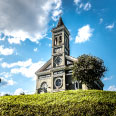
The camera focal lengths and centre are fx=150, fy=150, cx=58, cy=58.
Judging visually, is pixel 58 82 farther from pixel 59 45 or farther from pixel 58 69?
pixel 59 45

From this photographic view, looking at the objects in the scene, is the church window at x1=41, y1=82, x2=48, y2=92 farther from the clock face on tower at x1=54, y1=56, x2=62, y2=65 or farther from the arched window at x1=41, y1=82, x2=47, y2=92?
the clock face on tower at x1=54, y1=56, x2=62, y2=65

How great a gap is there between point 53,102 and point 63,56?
20913mm

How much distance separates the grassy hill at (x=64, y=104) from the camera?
473 inches

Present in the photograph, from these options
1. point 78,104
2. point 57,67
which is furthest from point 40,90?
point 78,104

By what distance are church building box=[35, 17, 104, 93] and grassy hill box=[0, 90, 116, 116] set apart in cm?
1636

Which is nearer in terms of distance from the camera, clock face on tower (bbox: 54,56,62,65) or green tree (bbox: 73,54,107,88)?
green tree (bbox: 73,54,107,88)

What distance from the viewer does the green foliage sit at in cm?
2555

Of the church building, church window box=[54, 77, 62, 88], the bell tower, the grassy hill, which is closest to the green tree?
the church building

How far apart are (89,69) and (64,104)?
45.4 feet

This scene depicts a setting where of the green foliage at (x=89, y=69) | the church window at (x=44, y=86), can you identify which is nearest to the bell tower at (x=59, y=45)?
the church window at (x=44, y=86)

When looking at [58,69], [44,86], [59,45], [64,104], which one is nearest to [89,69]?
[58,69]

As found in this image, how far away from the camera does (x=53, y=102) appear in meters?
13.1

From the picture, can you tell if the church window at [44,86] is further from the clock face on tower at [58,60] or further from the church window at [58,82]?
the clock face on tower at [58,60]

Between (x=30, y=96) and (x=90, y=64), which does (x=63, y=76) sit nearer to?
(x=90, y=64)
